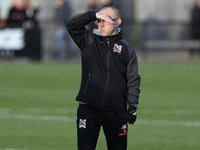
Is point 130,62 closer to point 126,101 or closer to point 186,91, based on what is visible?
point 126,101

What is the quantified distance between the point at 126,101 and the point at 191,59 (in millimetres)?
21290

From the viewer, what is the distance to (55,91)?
17.7 meters

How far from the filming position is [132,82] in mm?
6680

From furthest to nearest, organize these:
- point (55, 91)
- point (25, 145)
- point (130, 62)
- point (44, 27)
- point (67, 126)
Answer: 1. point (44, 27)
2. point (55, 91)
3. point (67, 126)
4. point (25, 145)
5. point (130, 62)

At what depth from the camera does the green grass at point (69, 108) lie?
9.80 m

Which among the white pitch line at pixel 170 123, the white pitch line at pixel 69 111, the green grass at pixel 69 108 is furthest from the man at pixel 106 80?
the white pitch line at pixel 69 111

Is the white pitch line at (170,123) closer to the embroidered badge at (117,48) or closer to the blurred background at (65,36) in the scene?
the embroidered badge at (117,48)

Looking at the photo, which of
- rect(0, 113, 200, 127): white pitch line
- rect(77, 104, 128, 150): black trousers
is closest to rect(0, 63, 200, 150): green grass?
rect(0, 113, 200, 127): white pitch line

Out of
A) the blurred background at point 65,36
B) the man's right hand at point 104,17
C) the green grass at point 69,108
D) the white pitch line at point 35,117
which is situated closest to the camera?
the man's right hand at point 104,17

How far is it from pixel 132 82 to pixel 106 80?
289mm

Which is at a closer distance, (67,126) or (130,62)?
(130,62)

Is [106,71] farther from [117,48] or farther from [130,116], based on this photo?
[130,116]

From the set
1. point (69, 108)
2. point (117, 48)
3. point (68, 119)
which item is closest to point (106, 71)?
point (117, 48)

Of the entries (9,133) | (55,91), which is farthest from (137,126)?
(55,91)
